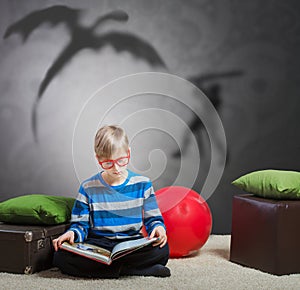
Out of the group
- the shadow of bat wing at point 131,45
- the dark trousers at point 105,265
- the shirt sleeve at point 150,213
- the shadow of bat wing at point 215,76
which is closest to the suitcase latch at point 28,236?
the dark trousers at point 105,265

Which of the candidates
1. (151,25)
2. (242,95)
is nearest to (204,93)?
(242,95)

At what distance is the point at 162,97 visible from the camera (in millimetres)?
3471

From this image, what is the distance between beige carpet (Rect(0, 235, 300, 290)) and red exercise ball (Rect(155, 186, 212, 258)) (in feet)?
0.56

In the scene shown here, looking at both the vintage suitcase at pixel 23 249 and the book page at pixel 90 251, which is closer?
the book page at pixel 90 251

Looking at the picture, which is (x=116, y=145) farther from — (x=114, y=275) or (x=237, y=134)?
(x=237, y=134)

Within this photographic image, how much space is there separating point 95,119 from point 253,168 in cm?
104

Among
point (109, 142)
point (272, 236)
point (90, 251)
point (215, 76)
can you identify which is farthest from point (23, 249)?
point (215, 76)

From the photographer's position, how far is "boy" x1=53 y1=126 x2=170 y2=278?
2301 millimetres

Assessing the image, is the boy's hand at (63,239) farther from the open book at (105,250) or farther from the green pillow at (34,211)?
the green pillow at (34,211)

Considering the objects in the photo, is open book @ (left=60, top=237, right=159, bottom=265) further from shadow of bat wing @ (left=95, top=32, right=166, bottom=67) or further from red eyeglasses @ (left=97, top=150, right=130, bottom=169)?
shadow of bat wing @ (left=95, top=32, right=166, bottom=67)

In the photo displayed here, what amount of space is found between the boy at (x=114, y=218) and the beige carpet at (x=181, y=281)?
0.21 ft

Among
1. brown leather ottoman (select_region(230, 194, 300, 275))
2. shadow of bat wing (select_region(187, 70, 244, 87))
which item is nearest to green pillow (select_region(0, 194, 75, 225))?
brown leather ottoman (select_region(230, 194, 300, 275))

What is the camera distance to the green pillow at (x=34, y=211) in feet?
8.00

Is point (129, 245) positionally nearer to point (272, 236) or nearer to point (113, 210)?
point (113, 210)
